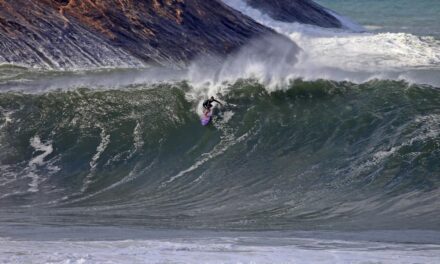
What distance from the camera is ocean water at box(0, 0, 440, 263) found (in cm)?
1228

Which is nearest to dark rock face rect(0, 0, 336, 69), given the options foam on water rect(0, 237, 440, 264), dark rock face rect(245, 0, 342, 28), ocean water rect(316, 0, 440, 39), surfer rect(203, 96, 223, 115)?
surfer rect(203, 96, 223, 115)

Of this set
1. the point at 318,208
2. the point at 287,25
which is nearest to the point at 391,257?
the point at 318,208

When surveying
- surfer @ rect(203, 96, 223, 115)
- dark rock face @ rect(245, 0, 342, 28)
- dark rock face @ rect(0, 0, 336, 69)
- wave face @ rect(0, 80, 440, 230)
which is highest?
dark rock face @ rect(245, 0, 342, 28)

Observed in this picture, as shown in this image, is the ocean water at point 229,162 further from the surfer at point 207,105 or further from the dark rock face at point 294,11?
the dark rock face at point 294,11

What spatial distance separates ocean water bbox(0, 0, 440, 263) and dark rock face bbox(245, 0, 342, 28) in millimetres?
4967

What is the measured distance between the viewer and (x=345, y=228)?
1372 cm

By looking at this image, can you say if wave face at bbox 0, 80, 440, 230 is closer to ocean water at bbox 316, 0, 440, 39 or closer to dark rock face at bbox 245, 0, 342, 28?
dark rock face at bbox 245, 0, 342, 28

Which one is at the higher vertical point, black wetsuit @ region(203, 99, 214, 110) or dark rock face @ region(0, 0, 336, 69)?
dark rock face @ region(0, 0, 336, 69)

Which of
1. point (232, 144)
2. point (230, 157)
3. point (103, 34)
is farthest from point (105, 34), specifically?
point (230, 157)

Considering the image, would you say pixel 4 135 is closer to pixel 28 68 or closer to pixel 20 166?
pixel 20 166

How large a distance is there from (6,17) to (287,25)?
10.1m

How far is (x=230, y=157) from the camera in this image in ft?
57.7

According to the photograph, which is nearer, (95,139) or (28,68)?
(95,139)

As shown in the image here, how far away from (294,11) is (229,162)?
13.8 metres
